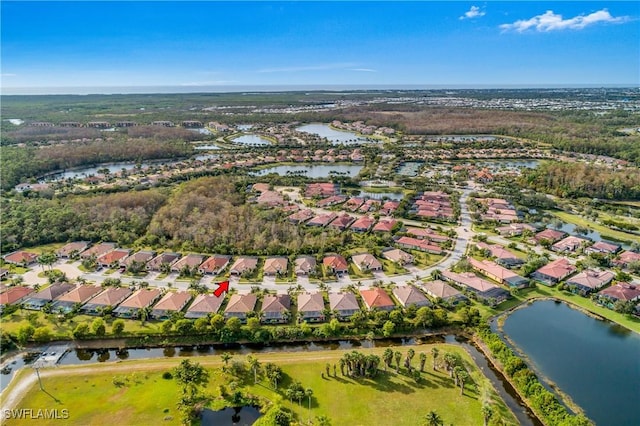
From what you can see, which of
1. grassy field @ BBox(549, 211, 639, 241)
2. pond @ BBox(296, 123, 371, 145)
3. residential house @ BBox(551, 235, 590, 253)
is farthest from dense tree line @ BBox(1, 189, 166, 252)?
pond @ BBox(296, 123, 371, 145)

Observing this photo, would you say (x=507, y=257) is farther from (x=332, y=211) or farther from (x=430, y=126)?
(x=430, y=126)

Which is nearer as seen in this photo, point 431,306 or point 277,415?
point 277,415

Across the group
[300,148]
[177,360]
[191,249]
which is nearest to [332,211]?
[191,249]

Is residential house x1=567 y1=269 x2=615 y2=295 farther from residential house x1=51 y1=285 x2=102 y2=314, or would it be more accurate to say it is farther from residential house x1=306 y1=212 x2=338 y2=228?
residential house x1=51 y1=285 x2=102 y2=314

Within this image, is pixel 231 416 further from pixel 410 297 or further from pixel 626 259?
pixel 626 259

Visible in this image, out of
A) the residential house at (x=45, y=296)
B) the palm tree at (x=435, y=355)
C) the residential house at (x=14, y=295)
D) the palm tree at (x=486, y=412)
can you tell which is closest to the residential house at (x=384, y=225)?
the palm tree at (x=435, y=355)
